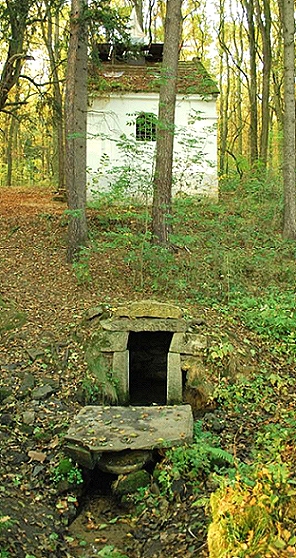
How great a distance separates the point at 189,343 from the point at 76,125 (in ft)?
17.6

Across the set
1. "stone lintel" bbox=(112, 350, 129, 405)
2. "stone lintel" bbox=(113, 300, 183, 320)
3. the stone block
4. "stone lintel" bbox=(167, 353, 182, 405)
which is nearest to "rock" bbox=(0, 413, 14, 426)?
"stone lintel" bbox=(112, 350, 129, 405)

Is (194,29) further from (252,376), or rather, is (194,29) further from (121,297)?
(252,376)

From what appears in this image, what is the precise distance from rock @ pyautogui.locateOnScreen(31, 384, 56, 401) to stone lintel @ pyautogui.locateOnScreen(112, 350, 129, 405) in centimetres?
107

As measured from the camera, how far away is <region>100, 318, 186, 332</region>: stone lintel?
29.3 feet

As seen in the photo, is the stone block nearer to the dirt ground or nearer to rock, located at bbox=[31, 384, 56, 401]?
the dirt ground

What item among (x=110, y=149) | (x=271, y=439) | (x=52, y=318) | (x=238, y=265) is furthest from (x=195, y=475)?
(x=110, y=149)

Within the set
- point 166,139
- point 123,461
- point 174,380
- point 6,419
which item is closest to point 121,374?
point 174,380

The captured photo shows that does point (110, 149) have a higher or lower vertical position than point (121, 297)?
higher

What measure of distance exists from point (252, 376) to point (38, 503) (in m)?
3.89

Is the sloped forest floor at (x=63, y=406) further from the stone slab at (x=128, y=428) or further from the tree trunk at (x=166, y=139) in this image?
the tree trunk at (x=166, y=139)

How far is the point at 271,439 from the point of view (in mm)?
6680

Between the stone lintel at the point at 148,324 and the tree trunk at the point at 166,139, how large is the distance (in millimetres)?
3101

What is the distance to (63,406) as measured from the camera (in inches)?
299

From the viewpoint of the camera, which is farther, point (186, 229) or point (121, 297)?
point (186, 229)
